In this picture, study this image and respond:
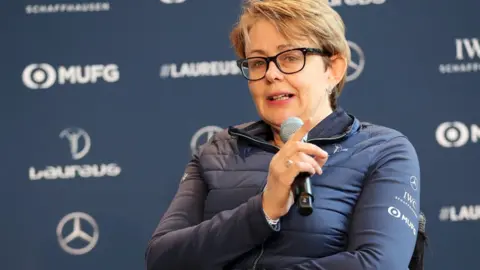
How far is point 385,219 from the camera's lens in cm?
172

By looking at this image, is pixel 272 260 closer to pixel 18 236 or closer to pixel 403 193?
pixel 403 193

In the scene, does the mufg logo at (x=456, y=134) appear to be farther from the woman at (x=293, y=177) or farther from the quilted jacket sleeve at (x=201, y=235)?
the quilted jacket sleeve at (x=201, y=235)

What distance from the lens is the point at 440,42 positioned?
321 centimetres

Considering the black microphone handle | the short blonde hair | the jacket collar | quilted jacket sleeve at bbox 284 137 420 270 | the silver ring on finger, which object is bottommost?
quilted jacket sleeve at bbox 284 137 420 270

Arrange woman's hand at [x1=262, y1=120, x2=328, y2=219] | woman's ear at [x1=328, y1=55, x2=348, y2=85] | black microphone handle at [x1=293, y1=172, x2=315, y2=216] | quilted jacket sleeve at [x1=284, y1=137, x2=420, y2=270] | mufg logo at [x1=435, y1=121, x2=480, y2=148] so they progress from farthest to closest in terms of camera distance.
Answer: mufg logo at [x1=435, y1=121, x2=480, y2=148] → woman's ear at [x1=328, y1=55, x2=348, y2=85] → quilted jacket sleeve at [x1=284, y1=137, x2=420, y2=270] → woman's hand at [x1=262, y1=120, x2=328, y2=219] → black microphone handle at [x1=293, y1=172, x2=315, y2=216]

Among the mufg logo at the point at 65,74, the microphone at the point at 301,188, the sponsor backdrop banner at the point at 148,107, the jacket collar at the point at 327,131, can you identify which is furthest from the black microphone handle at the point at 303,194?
the mufg logo at the point at 65,74

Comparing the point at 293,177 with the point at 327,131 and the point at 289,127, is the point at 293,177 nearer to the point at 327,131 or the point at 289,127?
the point at 289,127

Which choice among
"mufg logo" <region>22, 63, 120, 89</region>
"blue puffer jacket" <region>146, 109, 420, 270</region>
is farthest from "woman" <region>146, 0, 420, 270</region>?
"mufg logo" <region>22, 63, 120, 89</region>

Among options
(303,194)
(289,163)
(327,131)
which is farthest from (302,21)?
(303,194)

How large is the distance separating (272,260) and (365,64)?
163 centimetres

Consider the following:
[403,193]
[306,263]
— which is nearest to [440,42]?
[403,193]

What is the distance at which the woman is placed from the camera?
169 cm

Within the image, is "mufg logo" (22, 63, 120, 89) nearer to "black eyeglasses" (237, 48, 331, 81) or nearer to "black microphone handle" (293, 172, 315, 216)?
"black eyeglasses" (237, 48, 331, 81)

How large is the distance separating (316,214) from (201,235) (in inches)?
10.2
